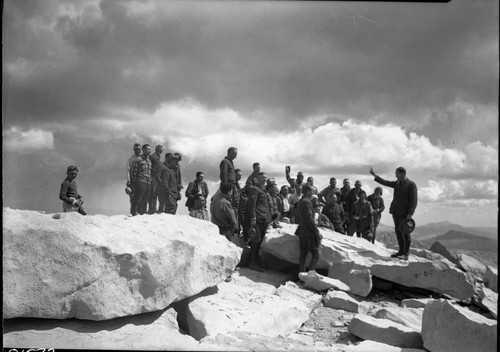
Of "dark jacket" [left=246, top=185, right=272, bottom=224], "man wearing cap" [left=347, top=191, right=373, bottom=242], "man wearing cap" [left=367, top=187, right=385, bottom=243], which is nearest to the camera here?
"dark jacket" [left=246, top=185, right=272, bottom=224]

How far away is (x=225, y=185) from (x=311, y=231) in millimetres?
1722

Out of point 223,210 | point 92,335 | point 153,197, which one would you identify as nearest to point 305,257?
point 223,210

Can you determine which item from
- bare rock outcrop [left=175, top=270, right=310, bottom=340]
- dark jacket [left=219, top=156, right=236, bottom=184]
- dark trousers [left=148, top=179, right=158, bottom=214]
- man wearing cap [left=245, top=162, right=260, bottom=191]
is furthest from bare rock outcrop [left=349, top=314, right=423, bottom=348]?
dark trousers [left=148, top=179, right=158, bottom=214]

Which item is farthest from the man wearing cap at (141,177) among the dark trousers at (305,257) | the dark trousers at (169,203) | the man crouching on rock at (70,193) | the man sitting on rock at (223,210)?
the dark trousers at (305,257)

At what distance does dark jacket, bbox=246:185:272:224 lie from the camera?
6.83 meters

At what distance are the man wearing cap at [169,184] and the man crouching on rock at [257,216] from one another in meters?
1.43

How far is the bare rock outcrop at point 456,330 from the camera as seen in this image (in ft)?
12.7

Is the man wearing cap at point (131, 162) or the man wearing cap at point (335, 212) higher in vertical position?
the man wearing cap at point (131, 162)

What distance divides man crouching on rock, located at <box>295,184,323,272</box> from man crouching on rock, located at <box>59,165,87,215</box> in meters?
3.59

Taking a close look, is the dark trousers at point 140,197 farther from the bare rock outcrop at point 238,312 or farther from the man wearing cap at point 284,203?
the man wearing cap at point 284,203

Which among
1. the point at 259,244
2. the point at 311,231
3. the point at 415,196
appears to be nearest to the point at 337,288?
the point at 311,231

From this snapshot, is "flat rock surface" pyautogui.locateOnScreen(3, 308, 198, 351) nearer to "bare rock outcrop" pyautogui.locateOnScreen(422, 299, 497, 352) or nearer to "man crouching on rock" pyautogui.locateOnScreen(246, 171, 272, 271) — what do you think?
"bare rock outcrop" pyautogui.locateOnScreen(422, 299, 497, 352)

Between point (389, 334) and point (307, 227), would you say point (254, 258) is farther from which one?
point (389, 334)

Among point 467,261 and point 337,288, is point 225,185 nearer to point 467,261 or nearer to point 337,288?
point 337,288
